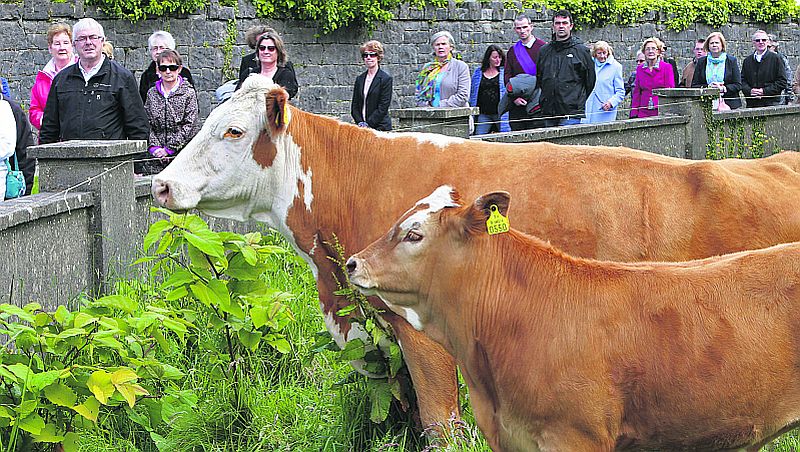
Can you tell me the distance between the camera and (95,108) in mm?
8320

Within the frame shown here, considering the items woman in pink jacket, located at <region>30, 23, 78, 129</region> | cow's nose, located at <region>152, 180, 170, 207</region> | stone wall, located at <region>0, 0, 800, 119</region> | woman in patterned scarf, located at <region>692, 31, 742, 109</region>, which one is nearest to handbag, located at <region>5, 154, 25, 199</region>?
woman in pink jacket, located at <region>30, 23, 78, 129</region>

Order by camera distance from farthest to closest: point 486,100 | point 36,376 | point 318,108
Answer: point 318,108
point 486,100
point 36,376

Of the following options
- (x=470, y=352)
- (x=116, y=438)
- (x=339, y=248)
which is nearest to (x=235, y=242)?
(x=339, y=248)

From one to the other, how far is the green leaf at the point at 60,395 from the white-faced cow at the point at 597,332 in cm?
162

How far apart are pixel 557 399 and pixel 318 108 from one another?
14509 mm

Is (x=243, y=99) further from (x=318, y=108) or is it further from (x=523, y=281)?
(x=318, y=108)

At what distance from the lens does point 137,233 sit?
7.52 metres

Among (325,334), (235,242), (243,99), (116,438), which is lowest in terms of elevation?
(116,438)

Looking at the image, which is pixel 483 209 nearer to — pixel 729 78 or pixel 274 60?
pixel 274 60

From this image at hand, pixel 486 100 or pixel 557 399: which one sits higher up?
pixel 486 100

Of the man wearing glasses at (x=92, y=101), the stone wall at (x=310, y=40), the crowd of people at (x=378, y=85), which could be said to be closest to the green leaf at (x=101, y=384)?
the crowd of people at (x=378, y=85)

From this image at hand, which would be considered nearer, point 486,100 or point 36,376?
point 36,376

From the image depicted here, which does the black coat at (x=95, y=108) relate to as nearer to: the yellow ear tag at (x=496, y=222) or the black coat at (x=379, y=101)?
the black coat at (x=379, y=101)

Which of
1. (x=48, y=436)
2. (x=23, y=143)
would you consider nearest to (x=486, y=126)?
(x=23, y=143)
